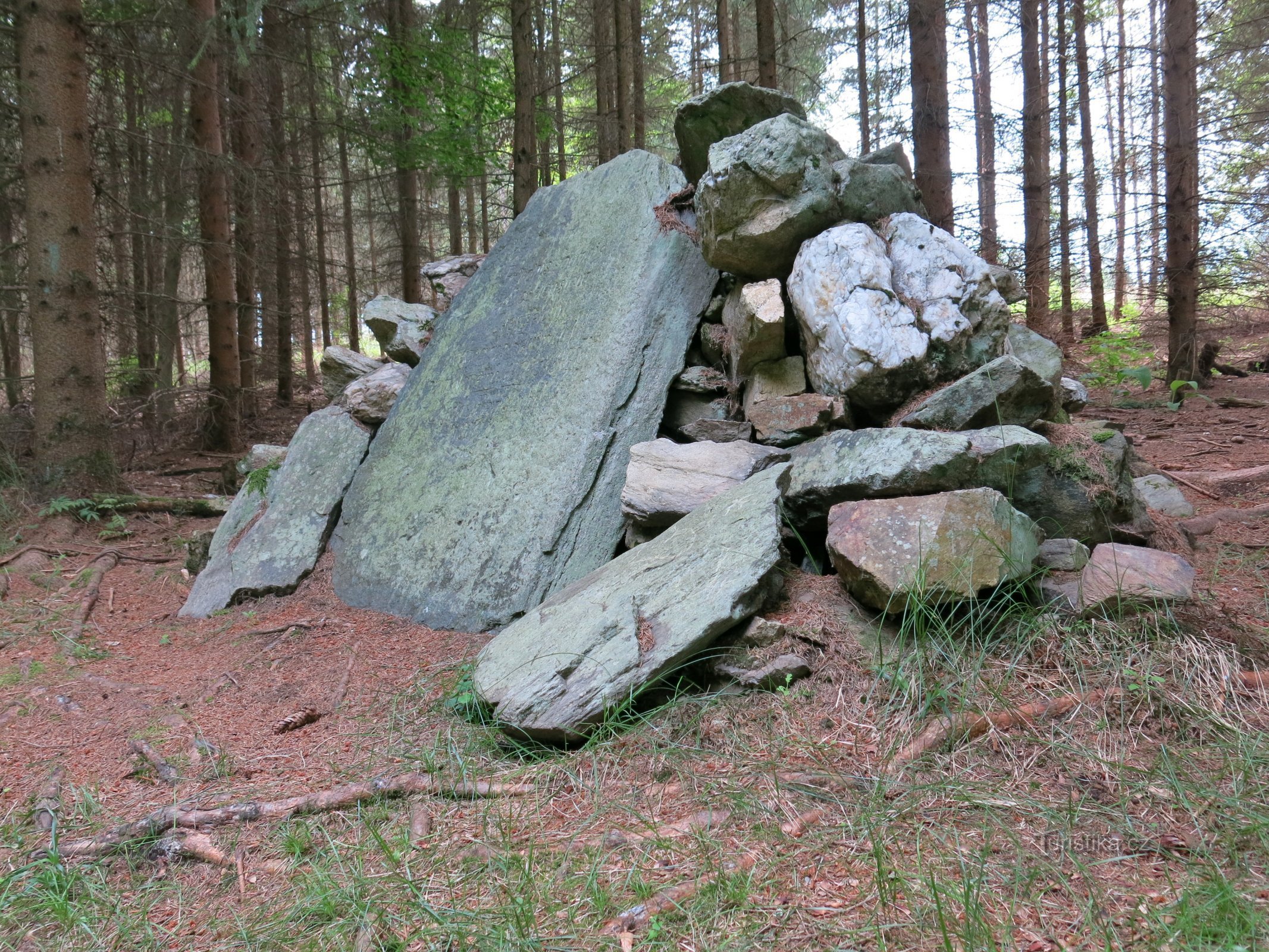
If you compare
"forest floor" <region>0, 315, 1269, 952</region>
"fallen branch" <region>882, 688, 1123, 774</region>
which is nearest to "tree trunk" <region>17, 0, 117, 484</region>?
"forest floor" <region>0, 315, 1269, 952</region>

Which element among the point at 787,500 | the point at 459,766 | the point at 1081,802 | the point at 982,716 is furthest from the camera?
the point at 787,500

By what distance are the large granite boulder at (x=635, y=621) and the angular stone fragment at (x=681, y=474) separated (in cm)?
25

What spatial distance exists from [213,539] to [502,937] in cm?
440

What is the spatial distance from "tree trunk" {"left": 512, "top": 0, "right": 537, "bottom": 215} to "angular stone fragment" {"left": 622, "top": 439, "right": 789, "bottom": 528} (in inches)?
206

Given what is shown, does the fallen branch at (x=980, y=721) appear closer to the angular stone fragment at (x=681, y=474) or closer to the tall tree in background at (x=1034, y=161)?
the angular stone fragment at (x=681, y=474)

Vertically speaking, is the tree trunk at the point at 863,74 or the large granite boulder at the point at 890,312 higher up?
the tree trunk at the point at 863,74

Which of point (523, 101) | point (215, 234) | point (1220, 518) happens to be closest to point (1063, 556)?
point (1220, 518)

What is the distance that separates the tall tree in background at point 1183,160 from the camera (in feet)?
26.8

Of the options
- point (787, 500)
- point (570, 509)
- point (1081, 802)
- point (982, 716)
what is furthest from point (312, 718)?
point (1081, 802)

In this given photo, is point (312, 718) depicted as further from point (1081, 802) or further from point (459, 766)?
point (1081, 802)

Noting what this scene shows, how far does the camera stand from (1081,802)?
7.11ft

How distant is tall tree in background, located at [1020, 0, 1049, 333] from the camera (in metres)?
9.77

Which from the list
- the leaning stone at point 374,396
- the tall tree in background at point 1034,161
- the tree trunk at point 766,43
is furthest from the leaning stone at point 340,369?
the tall tree in background at point 1034,161

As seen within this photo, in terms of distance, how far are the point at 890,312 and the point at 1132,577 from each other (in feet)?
5.50
